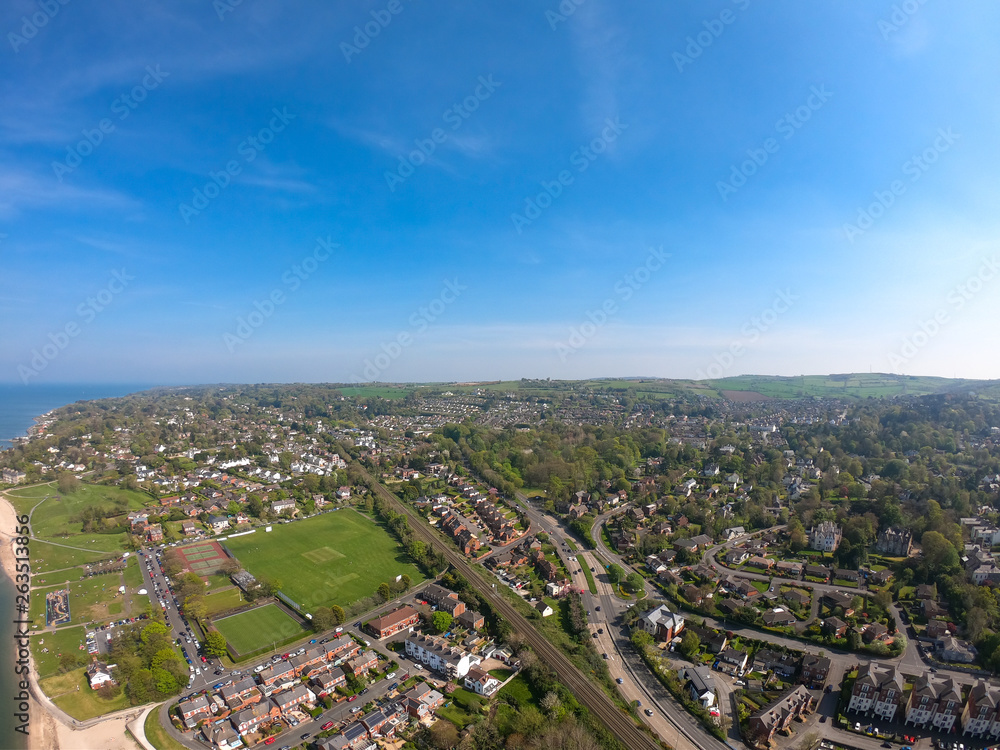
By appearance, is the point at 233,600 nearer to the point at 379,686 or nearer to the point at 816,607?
the point at 379,686

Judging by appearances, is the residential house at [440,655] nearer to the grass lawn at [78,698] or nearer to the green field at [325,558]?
the green field at [325,558]

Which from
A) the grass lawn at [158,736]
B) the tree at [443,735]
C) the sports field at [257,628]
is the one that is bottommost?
the sports field at [257,628]

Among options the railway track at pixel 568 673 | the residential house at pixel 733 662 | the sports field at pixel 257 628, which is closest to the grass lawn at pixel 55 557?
the sports field at pixel 257 628

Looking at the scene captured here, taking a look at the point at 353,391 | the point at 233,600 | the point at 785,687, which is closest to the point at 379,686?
the point at 233,600

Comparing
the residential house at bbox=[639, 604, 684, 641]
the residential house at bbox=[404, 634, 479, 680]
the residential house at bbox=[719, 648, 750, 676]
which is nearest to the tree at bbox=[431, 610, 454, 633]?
the residential house at bbox=[404, 634, 479, 680]

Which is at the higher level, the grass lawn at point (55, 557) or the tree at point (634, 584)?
the grass lawn at point (55, 557)

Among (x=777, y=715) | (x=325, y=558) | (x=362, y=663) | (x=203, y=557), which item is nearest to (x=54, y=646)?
(x=203, y=557)

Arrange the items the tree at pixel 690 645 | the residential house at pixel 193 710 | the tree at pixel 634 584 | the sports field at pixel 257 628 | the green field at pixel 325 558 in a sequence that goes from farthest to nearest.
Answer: the green field at pixel 325 558 < the tree at pixel 634 584 < the sports field at pixel 257 628 < the tree at pixel 690 645 < the residential house at pixel 193 710
